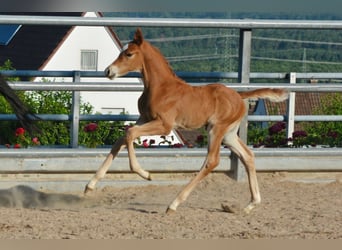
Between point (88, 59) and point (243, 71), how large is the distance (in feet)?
84.6

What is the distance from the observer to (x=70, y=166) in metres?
9.30

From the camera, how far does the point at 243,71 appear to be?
9.51 meters

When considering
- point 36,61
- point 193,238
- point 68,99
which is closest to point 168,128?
point 193,238

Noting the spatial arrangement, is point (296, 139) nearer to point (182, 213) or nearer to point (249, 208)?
point (249, 208)

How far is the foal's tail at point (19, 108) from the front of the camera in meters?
8.91

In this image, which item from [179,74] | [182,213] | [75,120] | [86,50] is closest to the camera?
[182,213]

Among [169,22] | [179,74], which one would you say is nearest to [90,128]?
[179,74]

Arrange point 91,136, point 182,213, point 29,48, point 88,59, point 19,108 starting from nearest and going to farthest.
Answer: point 182,213 < point 19,108 < point 91,136 < point 29,48 < point 88,59

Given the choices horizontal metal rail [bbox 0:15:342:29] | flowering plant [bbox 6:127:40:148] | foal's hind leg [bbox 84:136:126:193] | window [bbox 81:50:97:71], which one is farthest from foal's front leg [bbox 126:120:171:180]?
window [bbox 81:50:97:71]

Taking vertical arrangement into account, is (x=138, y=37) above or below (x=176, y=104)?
above

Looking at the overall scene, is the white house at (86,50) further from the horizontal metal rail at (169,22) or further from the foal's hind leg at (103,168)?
the foal's hind leg at (103,168)

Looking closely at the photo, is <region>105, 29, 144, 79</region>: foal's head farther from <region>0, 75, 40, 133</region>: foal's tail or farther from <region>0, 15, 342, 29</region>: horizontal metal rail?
<region>0, 75, 40, 133</region>: foal's tail

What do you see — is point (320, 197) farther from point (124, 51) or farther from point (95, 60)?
point (95, 60)

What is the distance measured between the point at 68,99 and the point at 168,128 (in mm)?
4250
